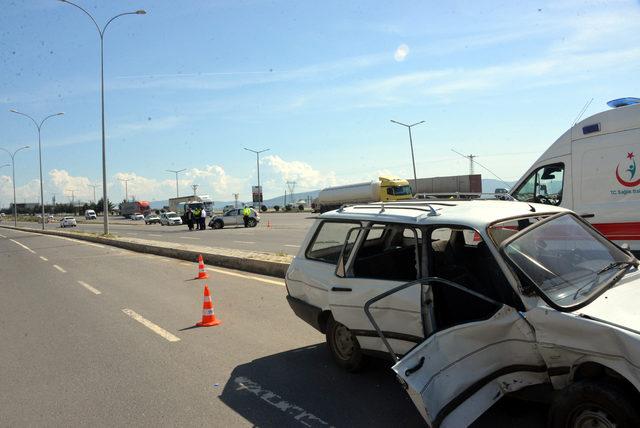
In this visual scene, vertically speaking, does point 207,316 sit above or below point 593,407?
below

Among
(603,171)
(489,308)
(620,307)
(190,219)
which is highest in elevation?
(603,171)

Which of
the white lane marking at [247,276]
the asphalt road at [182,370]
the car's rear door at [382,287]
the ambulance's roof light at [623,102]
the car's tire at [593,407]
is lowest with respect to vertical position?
the asphalt road at [182,370]

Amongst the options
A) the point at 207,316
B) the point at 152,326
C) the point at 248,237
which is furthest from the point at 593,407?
the point at 248,237

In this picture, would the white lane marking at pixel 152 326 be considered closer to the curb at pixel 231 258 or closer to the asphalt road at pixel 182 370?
the asphalt road at pixel 182 370

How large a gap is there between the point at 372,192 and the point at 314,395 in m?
39.9

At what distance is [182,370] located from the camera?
519 cm

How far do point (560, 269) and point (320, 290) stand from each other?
2.27 meters

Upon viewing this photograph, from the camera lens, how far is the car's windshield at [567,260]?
128 inches

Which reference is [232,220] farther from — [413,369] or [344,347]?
[413,369]

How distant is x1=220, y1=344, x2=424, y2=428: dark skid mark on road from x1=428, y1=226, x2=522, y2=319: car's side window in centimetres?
94

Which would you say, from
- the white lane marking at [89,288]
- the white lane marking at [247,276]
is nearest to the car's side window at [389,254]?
the white lane marking at [247,276]

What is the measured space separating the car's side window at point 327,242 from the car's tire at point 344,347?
660 mm

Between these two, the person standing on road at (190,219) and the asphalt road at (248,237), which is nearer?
the asphalt road at (248,237)

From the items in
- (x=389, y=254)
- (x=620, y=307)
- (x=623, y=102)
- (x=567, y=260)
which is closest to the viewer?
(x=620, y=307)
